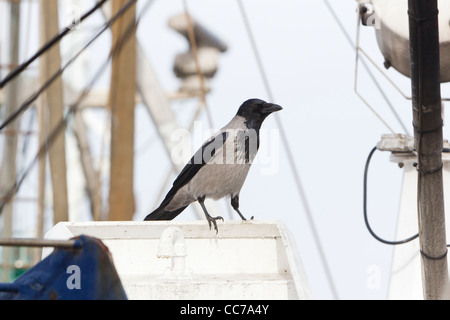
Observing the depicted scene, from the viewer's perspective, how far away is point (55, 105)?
10.7 metres

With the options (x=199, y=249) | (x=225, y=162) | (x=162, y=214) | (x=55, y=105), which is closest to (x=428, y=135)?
(x=199, y=249)

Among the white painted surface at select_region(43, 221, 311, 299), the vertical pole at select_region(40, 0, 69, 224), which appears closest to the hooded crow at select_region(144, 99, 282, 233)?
the white painted surface at select_region(43, 221, 311, 299)

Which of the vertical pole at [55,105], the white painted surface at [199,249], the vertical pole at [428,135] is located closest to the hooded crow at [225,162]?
the white painted surface at [199,249]

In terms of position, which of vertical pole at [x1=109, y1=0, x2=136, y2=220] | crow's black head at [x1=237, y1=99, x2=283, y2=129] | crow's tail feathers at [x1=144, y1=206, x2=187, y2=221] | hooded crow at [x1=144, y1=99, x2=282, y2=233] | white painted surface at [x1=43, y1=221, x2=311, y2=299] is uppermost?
vertical pole at [x1=109, y1=0, x2=136, y2=220]

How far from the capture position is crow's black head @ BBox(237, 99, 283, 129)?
231 inches

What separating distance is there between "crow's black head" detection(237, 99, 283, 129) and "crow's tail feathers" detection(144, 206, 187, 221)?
32.3 inches

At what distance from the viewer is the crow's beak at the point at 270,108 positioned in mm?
5863

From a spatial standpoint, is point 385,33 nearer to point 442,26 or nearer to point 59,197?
point 442,26

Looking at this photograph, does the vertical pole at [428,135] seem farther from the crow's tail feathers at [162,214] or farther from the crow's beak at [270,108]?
the crow's tail feathers at [162,214]

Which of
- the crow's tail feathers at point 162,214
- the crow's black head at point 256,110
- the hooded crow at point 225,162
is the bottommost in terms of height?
the crow's tail feathers at point 162,214

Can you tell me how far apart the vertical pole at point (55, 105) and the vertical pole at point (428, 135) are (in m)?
6.64

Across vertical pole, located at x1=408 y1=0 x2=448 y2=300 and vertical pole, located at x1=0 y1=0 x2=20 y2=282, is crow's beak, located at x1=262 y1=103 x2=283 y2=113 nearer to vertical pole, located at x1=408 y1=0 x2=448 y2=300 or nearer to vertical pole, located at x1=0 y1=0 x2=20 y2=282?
vertical pole, located at x1=408 y1=0 x2=448 y2=300
